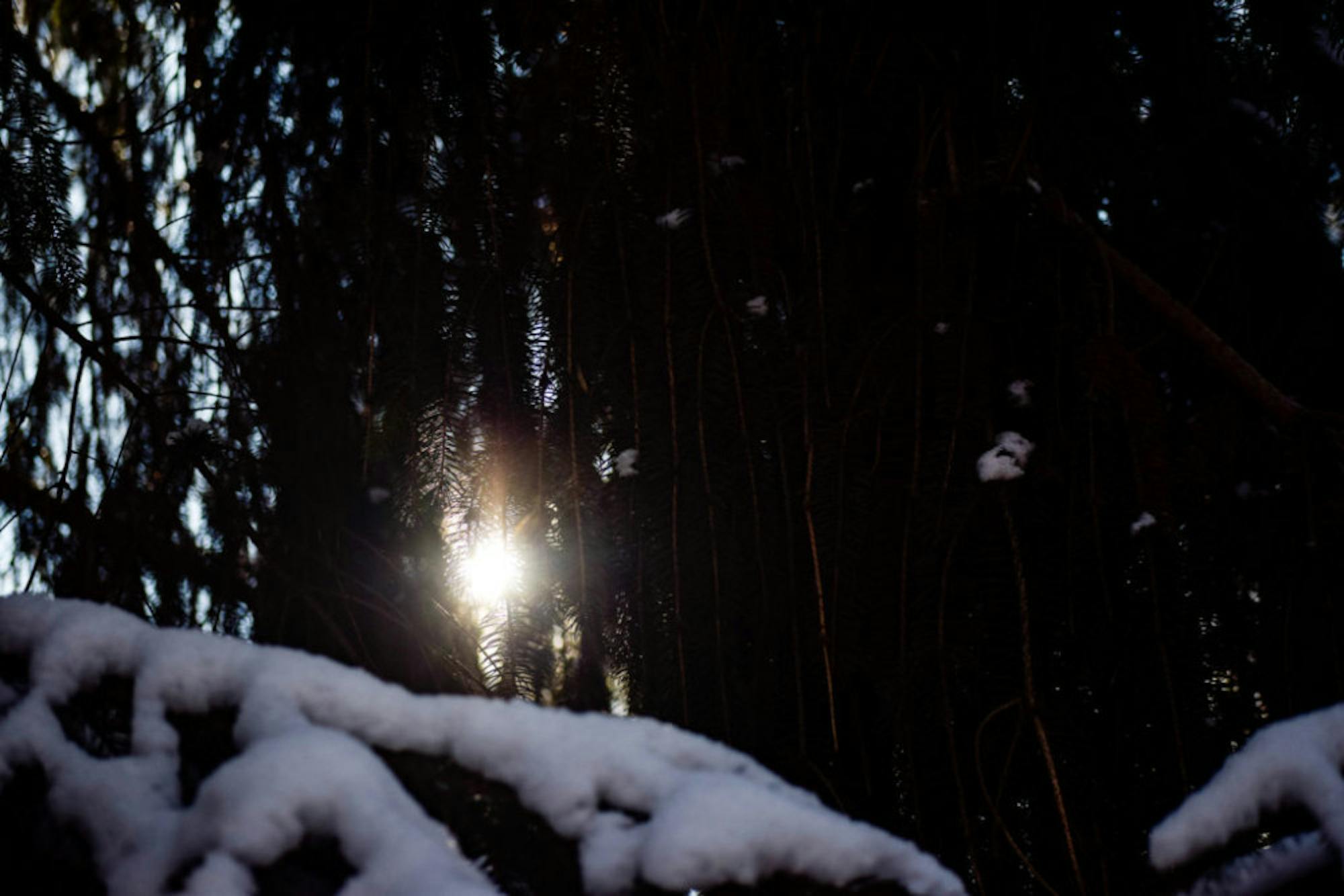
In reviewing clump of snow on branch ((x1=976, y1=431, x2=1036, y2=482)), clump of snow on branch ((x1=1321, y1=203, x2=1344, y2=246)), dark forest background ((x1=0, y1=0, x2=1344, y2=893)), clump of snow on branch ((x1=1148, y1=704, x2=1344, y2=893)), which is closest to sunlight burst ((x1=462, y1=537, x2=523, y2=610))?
dark forest background ((x1=0, y1=0, x2=1344, y2=893))

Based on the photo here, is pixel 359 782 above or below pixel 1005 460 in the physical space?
below

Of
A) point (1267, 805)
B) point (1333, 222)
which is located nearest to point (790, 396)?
point (1267, 805)

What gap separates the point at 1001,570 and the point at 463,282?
73 centimetres

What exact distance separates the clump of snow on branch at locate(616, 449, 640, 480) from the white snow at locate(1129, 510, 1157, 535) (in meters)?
0.59

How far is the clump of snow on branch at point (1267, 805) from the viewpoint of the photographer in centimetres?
54

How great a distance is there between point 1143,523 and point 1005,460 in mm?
193

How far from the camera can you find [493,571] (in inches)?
39.6

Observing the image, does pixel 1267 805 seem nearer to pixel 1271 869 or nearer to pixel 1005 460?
pixel 1271 869

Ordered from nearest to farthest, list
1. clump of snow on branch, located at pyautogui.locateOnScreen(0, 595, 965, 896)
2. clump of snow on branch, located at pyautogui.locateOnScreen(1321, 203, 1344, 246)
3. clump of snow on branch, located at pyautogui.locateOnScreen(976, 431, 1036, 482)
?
clump of snow on branch, located at pyautogui.locateOnScreen(0, 595, 965, 896), clump of snow on branch, located at pyautogui.locateOnScreen(976, 431, 1036, 482), clump of snow on branch, located at pyautogui.locateOnScreen(1321, 203, 1344, 246)

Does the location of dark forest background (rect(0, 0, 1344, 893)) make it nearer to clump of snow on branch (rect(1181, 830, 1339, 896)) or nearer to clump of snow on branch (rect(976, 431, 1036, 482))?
clump of snow on branch (rect(976, 431, 1036, 482))

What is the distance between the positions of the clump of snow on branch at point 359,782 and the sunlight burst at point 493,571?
0.39m

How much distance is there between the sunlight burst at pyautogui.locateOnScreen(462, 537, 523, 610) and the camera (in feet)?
3.27

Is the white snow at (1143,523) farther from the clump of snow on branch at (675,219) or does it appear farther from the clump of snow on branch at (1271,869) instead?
the clump of snow on branch at (675,219)

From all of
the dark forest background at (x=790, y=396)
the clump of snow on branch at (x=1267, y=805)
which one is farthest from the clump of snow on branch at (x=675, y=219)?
the clump of snow on branch at (x=1267, y=805)
